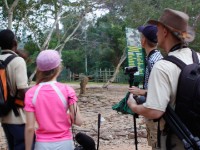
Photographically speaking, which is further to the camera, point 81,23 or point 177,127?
point 81,23

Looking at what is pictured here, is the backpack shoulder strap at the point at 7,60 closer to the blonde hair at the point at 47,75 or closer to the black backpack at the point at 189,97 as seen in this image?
the blonde hair at the point at 47,75

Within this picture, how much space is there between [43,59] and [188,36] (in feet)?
3.05

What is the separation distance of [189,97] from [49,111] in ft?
3.03

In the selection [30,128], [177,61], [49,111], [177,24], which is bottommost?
[30,128]

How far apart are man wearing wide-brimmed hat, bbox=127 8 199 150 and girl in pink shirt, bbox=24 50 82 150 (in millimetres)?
473

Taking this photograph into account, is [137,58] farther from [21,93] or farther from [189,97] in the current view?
[189,97]

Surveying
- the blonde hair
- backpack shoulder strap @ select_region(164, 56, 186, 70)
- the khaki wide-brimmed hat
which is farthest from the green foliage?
backpack shoulder strap @ select_region(164, 56, 186, 70)

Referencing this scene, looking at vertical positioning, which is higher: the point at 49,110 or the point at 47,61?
the point at 47,61

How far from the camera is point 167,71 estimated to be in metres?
1.81

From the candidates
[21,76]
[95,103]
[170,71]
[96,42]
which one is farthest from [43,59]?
[96,42]

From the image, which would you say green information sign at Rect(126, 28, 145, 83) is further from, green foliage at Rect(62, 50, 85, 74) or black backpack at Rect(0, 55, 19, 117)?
green foliage at Rect(62, 50, 85, 74)

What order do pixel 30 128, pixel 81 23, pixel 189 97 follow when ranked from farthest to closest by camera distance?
pixel 81 23 → pixel 30 128 → pixel 189 97

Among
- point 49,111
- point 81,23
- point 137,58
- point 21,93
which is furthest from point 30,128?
point 81,23

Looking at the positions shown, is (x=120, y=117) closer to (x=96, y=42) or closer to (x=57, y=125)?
(x=57, y=125)
